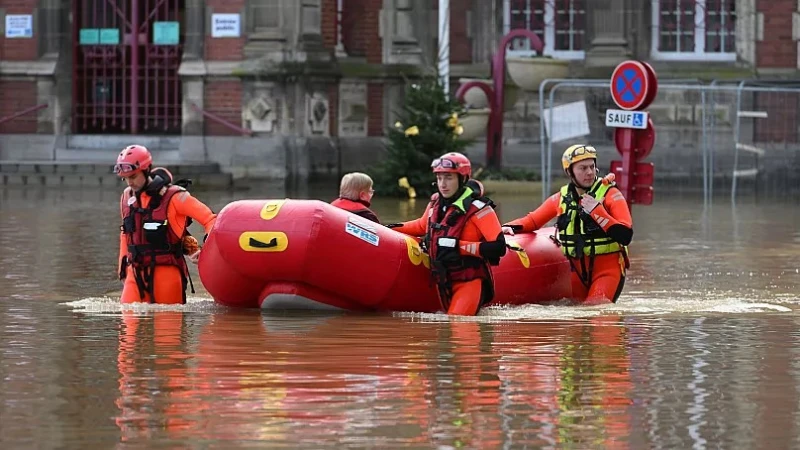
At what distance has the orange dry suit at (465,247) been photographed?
47.2ft

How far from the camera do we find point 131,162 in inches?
575

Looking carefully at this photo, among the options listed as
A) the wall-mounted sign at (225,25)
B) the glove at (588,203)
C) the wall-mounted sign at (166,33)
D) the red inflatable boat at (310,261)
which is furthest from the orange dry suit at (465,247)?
the wall-mounted sign at (166,33)

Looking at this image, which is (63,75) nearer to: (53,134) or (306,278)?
(53,134)

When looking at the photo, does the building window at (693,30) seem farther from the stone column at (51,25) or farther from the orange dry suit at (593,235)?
the orange dry suit at (593,235)

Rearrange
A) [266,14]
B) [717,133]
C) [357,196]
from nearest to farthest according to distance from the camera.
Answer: [357,196]
[266,14]
[717,133]

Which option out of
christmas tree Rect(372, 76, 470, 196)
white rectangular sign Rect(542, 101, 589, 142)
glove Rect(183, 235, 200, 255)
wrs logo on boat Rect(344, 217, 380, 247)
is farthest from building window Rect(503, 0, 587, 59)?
wrs logo on boat Rect(344, 217, 380, 247)

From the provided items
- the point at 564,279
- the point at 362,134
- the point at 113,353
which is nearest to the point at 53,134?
the point at 362,134

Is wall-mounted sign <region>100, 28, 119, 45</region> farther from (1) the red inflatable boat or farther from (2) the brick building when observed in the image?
(1) the red inflatable boat

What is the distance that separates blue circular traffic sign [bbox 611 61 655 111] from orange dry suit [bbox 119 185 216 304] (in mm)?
7060

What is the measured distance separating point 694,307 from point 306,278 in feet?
9.20

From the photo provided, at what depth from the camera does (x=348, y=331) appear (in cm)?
1334

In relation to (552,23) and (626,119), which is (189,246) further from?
(552,23)

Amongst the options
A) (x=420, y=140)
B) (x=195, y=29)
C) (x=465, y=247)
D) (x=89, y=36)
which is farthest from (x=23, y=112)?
(x=465, y=247)

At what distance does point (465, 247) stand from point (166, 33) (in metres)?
20.7
